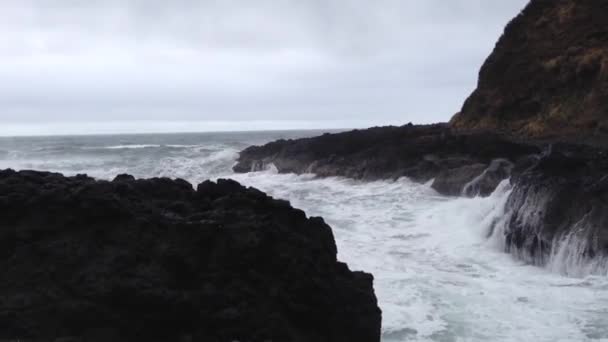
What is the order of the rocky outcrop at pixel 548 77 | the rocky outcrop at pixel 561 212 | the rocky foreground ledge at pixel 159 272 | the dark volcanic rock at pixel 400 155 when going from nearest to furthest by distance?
the rocky foreground ledge at pixel 159 272
the rocky outcrop at pixel 561 212
the dark volcanic rock at pixel 400 155
the rocky outcrop at pixel 548 77

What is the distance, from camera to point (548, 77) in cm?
2186

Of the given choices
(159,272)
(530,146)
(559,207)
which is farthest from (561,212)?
(530,146)

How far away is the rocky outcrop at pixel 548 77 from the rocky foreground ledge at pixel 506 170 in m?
2.61

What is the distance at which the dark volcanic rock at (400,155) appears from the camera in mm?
16472

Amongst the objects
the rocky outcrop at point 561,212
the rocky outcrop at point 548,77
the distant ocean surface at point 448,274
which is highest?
the rocky outcrop at point 548,77

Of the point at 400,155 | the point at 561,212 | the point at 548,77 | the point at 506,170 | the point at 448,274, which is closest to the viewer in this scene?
the point at 448,274

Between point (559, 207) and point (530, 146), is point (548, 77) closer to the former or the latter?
point (530, 146)

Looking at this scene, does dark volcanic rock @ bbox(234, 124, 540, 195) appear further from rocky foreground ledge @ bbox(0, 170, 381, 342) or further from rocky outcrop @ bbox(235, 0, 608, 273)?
rocky foreground ledge @ bbox(0, 170, 381, 342)

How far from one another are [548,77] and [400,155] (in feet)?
21.9

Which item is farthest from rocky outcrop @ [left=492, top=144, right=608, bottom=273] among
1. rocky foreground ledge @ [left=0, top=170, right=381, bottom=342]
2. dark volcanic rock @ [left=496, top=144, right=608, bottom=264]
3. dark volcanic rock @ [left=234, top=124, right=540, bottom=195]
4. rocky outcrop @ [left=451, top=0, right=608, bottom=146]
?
rocky outcrop @ [left=451, top=0, right=608, bottom=146]

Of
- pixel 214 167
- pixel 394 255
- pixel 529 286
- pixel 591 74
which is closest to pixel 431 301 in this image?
pixel 529 286

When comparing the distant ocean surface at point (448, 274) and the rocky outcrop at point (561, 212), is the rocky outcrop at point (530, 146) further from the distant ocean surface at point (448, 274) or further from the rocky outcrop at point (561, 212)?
the distant ocean surface at point (448, 274)

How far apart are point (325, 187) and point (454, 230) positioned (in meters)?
8.20

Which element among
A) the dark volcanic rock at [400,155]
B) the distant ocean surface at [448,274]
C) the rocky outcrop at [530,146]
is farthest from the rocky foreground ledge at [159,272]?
the dark volcanic rock at [400,155]
